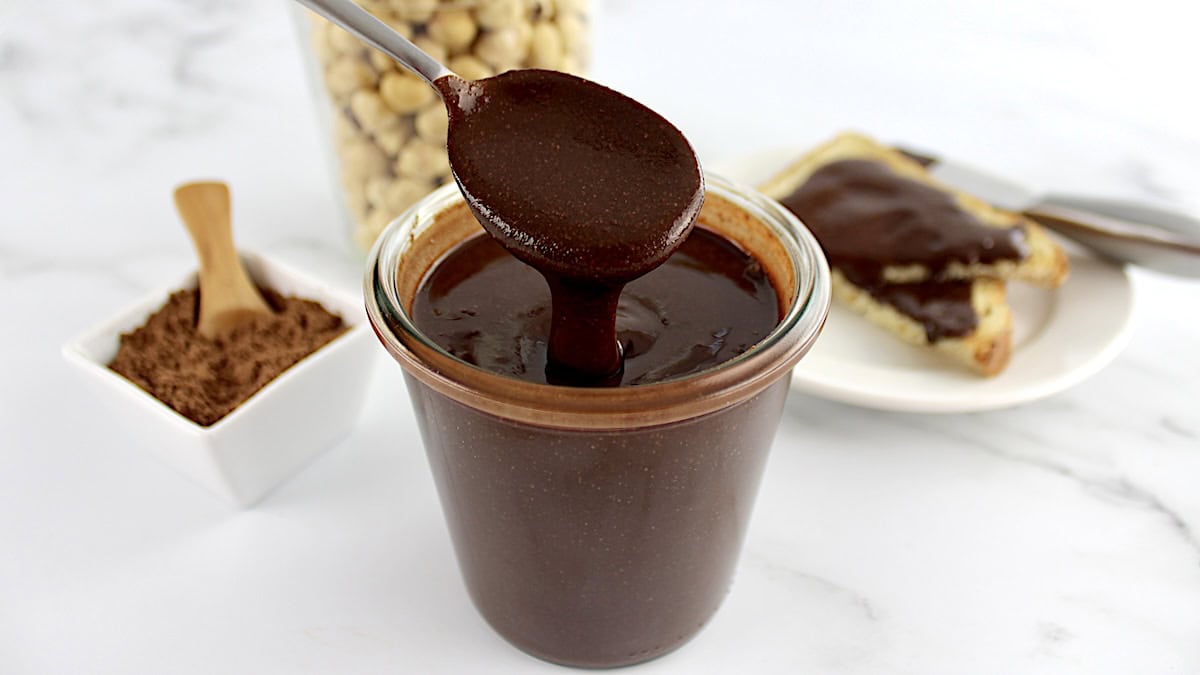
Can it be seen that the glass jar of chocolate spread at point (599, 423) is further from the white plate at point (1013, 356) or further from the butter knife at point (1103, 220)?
the butter knife at point (1103, 220)

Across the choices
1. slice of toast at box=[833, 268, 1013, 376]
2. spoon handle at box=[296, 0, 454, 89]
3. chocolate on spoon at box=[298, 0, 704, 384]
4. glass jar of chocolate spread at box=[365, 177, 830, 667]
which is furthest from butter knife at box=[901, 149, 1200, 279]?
spoon handle at box=[296, 0, 454, 89]

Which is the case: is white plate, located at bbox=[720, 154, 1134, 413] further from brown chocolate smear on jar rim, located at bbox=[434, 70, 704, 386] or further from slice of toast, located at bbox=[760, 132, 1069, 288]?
brown chocolate smear on jar rim, located at bbox=[434, 70, 704, 386]

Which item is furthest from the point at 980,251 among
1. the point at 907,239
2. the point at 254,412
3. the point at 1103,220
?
the point at 254,412

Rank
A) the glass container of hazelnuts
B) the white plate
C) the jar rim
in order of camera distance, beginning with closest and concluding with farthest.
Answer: the jar rim, the white plate, the glass container of hazelnuts

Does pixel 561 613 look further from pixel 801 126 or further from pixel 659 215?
pixel 801 126

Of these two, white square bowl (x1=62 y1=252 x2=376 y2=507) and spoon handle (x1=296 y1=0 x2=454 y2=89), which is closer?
spoon handle (x1=296 y1=0 x2=454 y2=89)

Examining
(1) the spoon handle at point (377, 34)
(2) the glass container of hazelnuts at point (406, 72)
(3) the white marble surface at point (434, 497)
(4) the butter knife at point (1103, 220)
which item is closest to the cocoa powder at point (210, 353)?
(3) the white marble surface at point (434, 497)

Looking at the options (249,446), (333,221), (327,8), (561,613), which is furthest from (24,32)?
(561,613)
